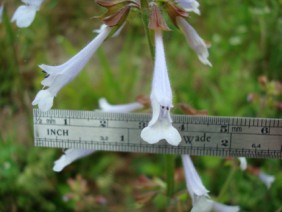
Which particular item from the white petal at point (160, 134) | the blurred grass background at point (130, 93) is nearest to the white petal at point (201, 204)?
the blurred grass background at point (130, 93)

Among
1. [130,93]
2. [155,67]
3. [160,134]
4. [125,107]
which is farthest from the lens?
[130,93]

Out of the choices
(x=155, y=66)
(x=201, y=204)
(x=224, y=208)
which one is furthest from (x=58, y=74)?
(x=224, y=208)

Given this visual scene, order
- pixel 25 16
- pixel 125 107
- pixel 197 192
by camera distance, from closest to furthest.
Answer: pixel 197 192 < pixel 25 16 < pixel 125 107

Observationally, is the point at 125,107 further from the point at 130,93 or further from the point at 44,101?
the point at 130,93

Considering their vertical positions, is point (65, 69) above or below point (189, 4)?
below

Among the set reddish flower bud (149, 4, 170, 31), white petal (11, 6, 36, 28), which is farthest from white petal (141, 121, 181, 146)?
white petal (11, 6, 36, 28)

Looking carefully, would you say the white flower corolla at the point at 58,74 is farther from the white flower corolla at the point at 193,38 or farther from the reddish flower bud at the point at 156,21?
the white flower corolla at the point at 193,38

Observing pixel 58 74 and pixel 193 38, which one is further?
pixel 193 38
